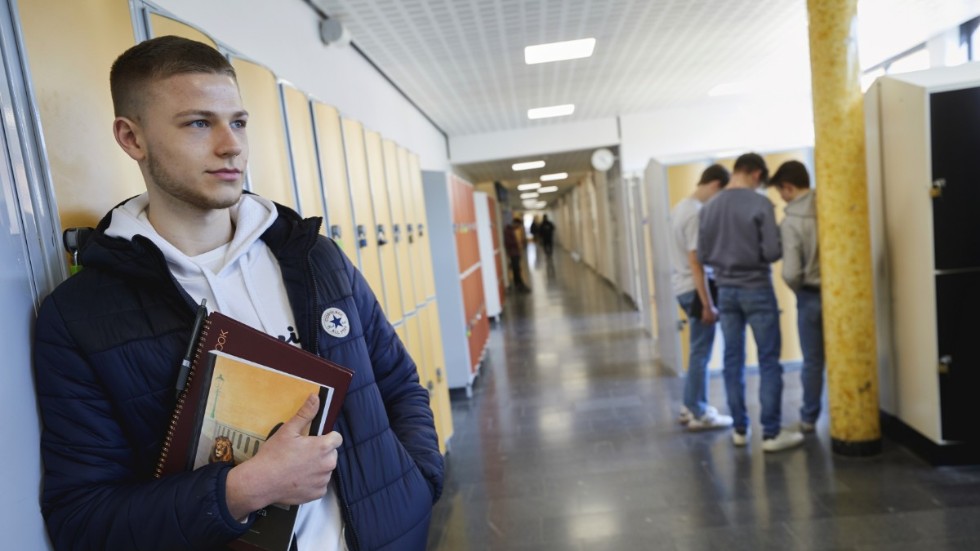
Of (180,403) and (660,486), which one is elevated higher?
(180,403)

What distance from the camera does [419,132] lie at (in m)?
7.66

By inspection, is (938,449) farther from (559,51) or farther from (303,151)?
(559,51)

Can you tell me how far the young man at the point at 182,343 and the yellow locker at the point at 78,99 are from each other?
183 millimetres

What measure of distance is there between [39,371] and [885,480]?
3807mm

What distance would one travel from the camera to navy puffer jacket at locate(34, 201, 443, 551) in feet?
3.10

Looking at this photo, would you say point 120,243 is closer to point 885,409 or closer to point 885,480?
point 885,480

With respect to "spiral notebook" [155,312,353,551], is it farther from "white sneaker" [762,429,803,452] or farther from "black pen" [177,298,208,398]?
"white sneaker" [762,429,803,452]

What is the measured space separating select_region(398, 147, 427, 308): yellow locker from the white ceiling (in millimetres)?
1044

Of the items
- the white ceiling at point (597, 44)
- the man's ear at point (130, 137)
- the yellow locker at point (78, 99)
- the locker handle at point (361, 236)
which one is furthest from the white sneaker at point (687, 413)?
the man's ear at point (130, 137)

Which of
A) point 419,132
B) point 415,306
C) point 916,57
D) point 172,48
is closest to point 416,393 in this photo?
point 172,48

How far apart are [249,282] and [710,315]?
359cm

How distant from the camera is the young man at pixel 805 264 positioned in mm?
3775

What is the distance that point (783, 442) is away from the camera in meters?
3.79

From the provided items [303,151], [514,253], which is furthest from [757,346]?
[514,253]
